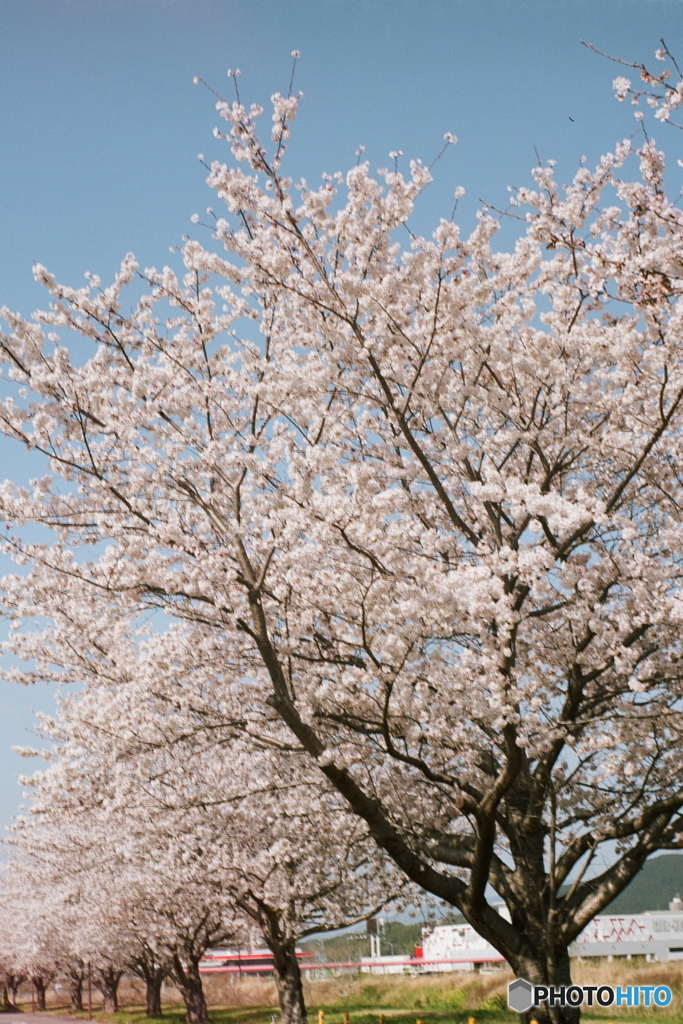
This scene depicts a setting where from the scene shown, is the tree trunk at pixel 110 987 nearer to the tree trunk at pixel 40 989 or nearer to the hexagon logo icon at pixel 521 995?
the tree trunk at pixel 40 989

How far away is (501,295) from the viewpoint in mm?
9562

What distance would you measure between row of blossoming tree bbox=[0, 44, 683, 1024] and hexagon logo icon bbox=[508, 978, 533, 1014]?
0.20 meters

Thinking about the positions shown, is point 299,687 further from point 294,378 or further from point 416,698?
point 294,378

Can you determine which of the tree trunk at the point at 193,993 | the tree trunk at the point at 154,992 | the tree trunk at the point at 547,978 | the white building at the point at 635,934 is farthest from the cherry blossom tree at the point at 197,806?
the white building at the point at 635,934

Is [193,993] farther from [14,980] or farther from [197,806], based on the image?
[14,980]

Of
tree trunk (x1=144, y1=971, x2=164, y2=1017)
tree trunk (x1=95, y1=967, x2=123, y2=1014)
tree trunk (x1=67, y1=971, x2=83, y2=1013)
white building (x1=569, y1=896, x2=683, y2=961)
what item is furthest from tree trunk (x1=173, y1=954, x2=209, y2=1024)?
white building (x1=569, y1=896, x2=683, y2=961)

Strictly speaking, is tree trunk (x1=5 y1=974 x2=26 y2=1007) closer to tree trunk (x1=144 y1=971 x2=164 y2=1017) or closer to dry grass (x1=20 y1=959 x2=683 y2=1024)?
dry grass (x1=20 y1=959 x2=683 y2=1024)

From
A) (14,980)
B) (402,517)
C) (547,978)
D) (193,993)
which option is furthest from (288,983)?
(14,980)

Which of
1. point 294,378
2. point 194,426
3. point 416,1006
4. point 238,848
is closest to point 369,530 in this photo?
point 294,378

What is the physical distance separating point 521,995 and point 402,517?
5.18 meters

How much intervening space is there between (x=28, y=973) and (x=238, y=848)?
4884 centimetres

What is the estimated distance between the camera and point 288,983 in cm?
1811

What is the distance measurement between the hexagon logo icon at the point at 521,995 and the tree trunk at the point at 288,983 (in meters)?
11.0

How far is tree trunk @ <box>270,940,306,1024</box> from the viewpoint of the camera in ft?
59.0
